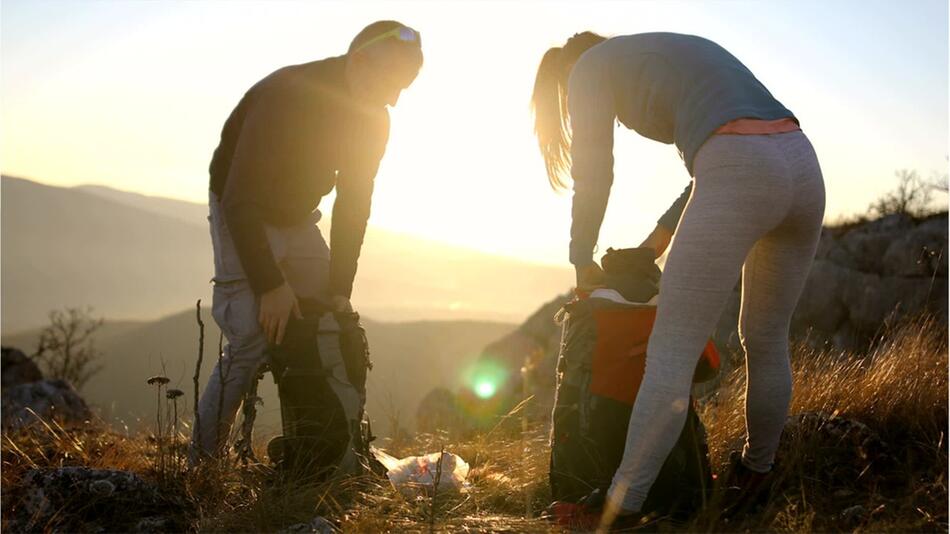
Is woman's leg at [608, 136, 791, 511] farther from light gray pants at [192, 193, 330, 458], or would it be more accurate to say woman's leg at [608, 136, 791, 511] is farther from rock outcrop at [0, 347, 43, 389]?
rock outcrop at [0, 347, 43, 389]

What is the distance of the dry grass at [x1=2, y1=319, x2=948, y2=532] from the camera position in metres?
2.66

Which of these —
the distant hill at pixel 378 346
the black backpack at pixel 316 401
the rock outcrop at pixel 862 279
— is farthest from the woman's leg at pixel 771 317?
the rock outcrop at pixel 862 279

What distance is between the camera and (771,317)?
2820 mm

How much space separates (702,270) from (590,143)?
0.64 m

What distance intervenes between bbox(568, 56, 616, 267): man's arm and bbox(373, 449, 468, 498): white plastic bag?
4.29ft

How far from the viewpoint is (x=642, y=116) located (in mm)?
2725

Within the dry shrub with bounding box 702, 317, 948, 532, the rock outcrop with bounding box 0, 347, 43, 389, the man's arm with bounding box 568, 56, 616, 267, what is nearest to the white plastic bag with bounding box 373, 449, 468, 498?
the dry shrub with bounding box 702, 317, 948, 532

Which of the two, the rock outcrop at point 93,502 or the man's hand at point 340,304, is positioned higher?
the man's hand at point 340,304

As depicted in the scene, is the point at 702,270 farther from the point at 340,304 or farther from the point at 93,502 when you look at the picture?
the point at 93,502

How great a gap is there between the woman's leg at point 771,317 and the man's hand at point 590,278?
→ 21.3 inches

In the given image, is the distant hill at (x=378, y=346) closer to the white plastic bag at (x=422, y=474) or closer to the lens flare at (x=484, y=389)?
the lens flare at (x=484, y=389)

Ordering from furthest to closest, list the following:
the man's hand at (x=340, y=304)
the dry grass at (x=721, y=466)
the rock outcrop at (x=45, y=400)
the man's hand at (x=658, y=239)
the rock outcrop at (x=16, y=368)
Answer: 1. the rock outcrop at (x=16, y=368)
2. the rock outcrop at (x=45, y=400)
3. the man's hand at (x=340, y=304)
4. the man's hand at (x=658, y=239)
5. the dry grass at (x=721, y=466)

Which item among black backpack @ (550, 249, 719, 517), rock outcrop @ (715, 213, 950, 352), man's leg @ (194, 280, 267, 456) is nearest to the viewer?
black backpack @ (550, 249, 719, 517)

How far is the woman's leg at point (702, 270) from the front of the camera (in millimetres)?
2357
